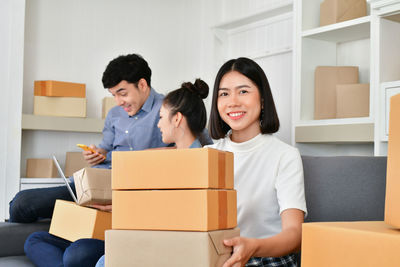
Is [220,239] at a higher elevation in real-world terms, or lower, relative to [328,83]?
lower

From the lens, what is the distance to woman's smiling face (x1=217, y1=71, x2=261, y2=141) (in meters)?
1.57

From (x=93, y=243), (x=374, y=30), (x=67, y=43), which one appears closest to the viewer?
(x=93, y=243)

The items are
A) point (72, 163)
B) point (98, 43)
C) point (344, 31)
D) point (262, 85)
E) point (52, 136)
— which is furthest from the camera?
point (98, 43)

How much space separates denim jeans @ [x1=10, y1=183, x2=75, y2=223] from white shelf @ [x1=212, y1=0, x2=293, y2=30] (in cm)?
193

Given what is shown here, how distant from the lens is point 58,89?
3.48 m

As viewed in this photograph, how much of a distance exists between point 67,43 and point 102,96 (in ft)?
1.60

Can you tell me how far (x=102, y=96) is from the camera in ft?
12.9

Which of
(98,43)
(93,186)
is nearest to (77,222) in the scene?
(93,186)

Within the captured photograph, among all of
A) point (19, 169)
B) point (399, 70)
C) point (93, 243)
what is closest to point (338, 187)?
point (93, 243)

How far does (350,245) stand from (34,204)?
1632 mm

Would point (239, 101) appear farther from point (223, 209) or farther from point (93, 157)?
point (93, 157)

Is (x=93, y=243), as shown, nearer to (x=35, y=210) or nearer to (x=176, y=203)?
(x=35, y=210)

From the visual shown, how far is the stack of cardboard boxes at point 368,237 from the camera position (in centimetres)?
81

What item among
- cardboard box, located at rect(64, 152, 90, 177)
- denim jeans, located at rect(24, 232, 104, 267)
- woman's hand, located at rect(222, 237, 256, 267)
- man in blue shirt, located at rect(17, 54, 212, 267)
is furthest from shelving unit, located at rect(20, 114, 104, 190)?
woman's hand, located at rect(222, 237, 256, 267)
